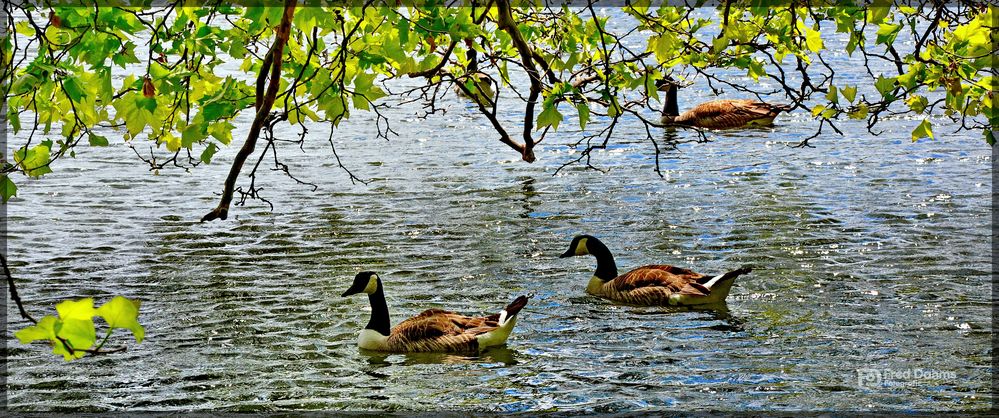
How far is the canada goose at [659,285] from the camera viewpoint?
1187 cm

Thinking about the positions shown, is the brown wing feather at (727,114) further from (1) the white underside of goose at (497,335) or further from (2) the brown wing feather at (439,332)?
(1) the white underside of goose at (497,335)

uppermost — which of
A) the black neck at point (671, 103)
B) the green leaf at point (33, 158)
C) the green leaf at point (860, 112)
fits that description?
the black neck at point (671, 103)

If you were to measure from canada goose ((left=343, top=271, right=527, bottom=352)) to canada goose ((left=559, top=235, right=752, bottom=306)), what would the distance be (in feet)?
5.31

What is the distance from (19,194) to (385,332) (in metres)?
8.47

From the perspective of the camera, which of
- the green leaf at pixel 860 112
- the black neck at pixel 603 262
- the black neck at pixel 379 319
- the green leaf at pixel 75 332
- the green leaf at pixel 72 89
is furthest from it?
the black neck at pixel 603 262

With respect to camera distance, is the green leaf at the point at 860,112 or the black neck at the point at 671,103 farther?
the black neck at the point at 671,103

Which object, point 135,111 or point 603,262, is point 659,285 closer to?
point 603,262

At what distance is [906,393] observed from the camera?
29.8 ft

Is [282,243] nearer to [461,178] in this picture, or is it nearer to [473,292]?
[473,292]

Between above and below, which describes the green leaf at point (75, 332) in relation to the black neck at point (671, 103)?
below

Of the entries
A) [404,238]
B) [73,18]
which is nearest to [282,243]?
[404,238]

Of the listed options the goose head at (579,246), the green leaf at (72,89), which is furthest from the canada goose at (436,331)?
the green leaf at (72,89)

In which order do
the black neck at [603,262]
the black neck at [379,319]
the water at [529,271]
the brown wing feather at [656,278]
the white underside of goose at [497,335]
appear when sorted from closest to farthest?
the water at [529,271]
the white underside of goose at [497,335]
the black neck at [379,319]
the brown wing feather at [656,278]
the black neck at [603,262]

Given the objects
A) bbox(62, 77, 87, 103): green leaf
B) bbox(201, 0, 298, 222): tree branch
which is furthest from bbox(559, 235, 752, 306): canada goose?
bbox(201, 0, 298, 222): tree branch
